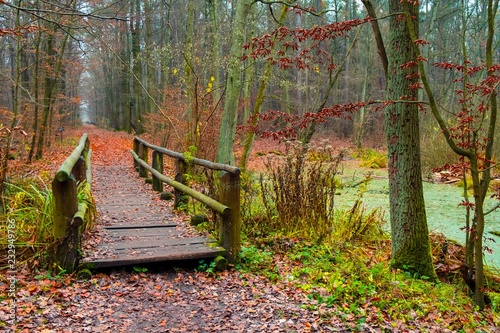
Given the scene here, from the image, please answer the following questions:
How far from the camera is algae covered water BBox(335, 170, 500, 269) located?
6820 mm

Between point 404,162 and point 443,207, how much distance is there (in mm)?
5027

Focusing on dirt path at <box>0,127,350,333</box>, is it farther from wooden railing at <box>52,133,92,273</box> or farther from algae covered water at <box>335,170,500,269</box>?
algae covered water at <box>335,170,500,269</box>

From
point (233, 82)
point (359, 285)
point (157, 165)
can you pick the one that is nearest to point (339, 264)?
point (359, 285)

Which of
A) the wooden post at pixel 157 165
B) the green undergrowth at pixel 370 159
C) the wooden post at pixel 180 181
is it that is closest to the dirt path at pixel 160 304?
the wooden post at pixel 180 181

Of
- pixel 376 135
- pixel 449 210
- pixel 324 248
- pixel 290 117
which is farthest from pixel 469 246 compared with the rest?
pixel 376 135

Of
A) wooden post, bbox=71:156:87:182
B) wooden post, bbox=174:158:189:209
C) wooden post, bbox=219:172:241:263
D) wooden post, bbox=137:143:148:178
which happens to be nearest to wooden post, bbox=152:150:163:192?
wooden post, bbox=137:143:148:178

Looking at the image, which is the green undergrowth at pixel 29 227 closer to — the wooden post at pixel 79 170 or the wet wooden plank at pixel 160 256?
the wet wooden plank at pixel 160 256

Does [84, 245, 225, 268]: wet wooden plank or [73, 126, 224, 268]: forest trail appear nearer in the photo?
[84, 245, 225, 268]: wet wooden plank

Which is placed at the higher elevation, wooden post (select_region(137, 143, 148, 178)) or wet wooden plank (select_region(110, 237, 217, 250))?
wooden post (select_region(137, 143, 148, 178))

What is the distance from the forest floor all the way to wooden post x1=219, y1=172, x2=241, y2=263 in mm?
388

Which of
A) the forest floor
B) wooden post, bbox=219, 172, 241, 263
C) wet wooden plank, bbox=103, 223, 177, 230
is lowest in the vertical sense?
the forest floor

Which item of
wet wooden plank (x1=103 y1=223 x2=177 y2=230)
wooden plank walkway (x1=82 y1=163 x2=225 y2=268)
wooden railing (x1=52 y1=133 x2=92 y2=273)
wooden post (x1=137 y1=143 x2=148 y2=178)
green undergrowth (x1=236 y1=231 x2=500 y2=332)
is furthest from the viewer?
wooden post (x1=137 y1=143 x2=148 y2=178)

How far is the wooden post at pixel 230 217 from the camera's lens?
4758 millimetres

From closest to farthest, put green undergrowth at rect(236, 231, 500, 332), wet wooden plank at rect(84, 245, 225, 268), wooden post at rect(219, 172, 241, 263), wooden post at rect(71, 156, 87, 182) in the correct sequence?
green undergrowth at rect(236, 231, 500, 332), wet wooden plank at rect(84, 245, 225, 268), wooden post at rect(219, 172, 241, 263), wooden post at rect(71, 156, 87, 182)
